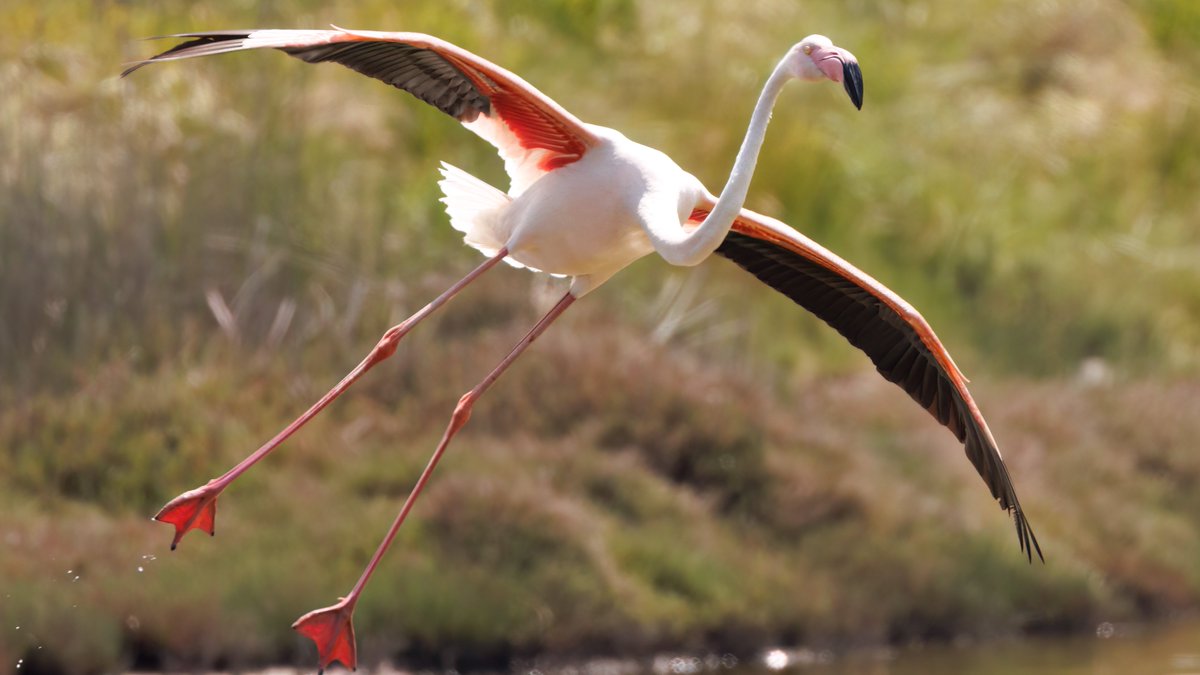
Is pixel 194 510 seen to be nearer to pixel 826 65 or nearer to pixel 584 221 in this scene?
pixel 584 221

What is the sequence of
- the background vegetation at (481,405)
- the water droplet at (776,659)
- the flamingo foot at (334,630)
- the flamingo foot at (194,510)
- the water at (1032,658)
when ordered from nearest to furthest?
1. the flamingo foot at (194,510)
2. the flamingo foot at (334,630)
3. the background vegetation at (481,405)
4. the water at (1032,658)
5. the water droplet at (776,659)

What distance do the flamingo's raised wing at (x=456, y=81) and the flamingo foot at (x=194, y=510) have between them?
1.82m

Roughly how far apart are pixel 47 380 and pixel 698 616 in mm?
4278

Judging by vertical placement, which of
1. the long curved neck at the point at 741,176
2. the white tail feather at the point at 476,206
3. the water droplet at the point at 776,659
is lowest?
the water droplet at the point at 776,659

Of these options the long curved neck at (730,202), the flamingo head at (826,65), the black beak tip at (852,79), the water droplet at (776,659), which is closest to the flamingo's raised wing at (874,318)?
the long curved neck at (730,202)

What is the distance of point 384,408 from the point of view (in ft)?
41.2

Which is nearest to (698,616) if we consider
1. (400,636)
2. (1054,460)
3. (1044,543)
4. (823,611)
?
(823,611)

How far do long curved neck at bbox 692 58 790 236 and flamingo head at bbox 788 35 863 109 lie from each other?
3.0 inches

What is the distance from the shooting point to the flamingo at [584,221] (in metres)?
7.11

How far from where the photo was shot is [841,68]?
6.78 m

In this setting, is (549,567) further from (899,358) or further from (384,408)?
(899,358)

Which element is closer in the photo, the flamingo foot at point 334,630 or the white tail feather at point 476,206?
the flamingo foot at point 334,630

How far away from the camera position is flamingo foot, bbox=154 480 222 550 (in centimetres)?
768

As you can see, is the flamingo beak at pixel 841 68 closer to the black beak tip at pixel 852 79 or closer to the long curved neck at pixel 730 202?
the black beak tip at pixel 852 79
